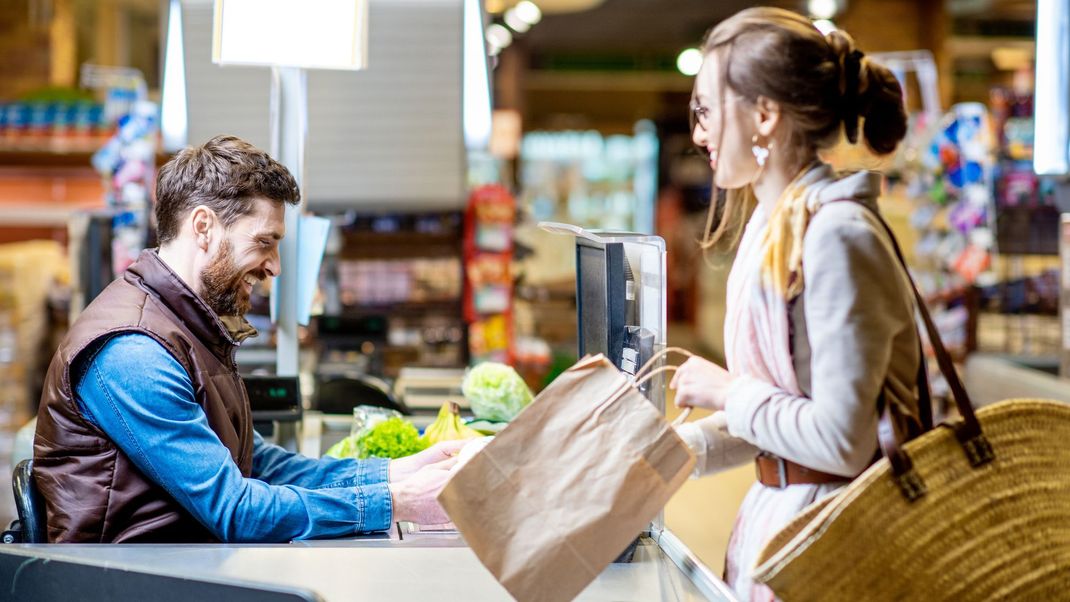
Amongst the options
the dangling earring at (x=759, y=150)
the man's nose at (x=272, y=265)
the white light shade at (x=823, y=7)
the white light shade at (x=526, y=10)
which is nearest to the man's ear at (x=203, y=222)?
the man's nose at (x=272, y=265)

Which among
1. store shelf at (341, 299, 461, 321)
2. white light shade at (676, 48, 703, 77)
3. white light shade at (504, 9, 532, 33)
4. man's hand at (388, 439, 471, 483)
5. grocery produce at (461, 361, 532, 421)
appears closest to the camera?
man's hand at (388, 439, 471, 483)

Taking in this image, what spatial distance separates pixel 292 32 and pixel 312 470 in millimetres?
1132

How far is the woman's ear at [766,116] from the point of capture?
1.49m

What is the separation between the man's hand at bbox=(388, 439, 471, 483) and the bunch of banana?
0.16 metres

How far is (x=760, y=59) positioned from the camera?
4.83 feet

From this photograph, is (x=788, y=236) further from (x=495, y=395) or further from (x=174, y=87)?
(x=174, y=87)

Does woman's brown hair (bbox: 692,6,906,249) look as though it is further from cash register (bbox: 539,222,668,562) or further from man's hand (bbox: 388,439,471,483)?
man's hand (bbox: 388,439,471,483)

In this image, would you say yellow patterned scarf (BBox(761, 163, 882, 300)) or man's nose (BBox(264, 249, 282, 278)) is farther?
→ man's nose (BBox(264, 249, 282, 278))

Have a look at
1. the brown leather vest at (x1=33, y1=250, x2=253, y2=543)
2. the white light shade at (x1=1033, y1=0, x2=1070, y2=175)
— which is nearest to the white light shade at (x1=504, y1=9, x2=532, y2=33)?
the white light shade at (x1=1033, y1=0, x2=1070, y2=175)

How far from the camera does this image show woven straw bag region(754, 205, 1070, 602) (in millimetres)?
1357

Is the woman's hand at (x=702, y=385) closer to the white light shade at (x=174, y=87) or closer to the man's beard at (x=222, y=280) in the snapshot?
the man's beard at (x=222, y=280)

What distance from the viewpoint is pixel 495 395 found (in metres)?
2.84

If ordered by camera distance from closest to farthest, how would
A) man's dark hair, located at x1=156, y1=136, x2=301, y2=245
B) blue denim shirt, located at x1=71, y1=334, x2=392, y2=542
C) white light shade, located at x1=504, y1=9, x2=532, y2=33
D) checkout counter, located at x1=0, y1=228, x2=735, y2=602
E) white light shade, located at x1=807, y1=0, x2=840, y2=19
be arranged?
checkout counter, located at x1=0, y1=228, x2=735, y2=602 < blue denim shirt, located at x1=71, y1=334, x2=392, y2=542 < man's dark hair, located at x1=156, y1=136, x2=301, y2=245 < white light shade, located at x1=807, y1=0, x2=840, y2=19 < white light shade, located at x1=504, y1=9, x2=532, y2=33

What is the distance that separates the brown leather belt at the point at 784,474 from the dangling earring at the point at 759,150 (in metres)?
0.43
